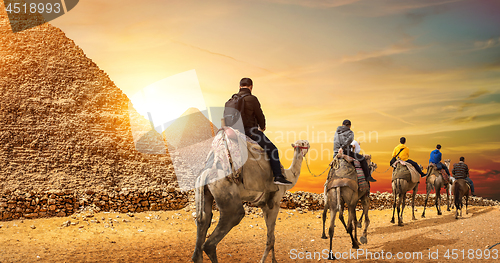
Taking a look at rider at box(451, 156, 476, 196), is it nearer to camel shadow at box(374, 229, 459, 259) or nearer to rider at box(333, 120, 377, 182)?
camel shadow at box(374, 229, 459, 259)

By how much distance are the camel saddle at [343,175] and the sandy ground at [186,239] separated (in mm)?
1697

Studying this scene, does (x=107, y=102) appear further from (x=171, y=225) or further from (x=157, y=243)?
(x=157, y=243)

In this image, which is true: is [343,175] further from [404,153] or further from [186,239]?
[186,239]

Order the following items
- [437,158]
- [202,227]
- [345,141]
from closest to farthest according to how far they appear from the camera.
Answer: [202,227] → [345,141] → [437,158]

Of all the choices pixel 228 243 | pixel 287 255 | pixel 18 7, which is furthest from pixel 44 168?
pixel 18 7

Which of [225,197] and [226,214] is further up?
[225,197]

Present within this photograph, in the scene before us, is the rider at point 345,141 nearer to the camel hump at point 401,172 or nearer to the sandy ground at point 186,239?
the sandy ground at point 186,239

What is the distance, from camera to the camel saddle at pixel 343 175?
25.3ft

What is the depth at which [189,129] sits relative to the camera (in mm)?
40969

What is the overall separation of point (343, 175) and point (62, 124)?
27329 millimetres

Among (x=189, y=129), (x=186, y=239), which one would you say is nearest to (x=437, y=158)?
(x=186, y=239)

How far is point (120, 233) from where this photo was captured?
11.4 meters

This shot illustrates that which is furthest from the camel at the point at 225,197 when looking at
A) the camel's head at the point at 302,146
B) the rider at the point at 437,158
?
the rider at the point at 437,158

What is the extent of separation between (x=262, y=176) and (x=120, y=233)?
26.5ft
